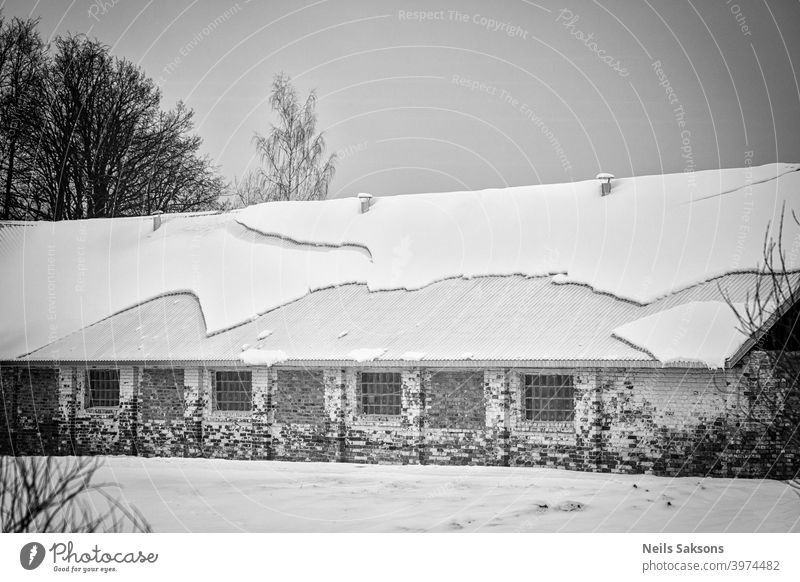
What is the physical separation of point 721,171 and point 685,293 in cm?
438

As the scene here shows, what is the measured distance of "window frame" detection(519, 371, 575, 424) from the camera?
17.7 meters

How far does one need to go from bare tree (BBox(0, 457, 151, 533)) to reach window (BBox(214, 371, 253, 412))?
5.36 meters

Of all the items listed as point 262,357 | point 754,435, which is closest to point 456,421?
point 262,357

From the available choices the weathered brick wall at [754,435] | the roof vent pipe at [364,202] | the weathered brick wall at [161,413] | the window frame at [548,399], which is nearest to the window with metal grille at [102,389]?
the weathered brick wall at [161,413]

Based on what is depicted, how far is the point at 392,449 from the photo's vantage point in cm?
1873

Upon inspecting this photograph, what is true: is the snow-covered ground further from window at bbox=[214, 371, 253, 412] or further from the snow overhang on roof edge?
window at bbox=[214, 371, 253, 412]

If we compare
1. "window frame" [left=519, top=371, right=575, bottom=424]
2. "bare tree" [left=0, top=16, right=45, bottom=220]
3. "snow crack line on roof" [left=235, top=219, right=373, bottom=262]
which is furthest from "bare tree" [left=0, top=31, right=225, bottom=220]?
"window frame" [left=519, top=371, right=575, bottom=424]

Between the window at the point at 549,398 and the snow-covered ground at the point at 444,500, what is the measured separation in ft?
4.15

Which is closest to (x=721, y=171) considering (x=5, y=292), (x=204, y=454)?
(x=204, y=454)

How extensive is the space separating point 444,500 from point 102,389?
37.7 feet

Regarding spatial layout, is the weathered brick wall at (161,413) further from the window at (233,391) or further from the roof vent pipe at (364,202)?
the roof vent pipe at (364,202)

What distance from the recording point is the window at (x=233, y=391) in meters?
20.4

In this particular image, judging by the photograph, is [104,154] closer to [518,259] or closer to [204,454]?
[204,454]

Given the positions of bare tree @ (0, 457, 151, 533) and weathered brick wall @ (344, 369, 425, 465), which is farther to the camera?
weathered brick wall @ (344, 369, 425, 465)
